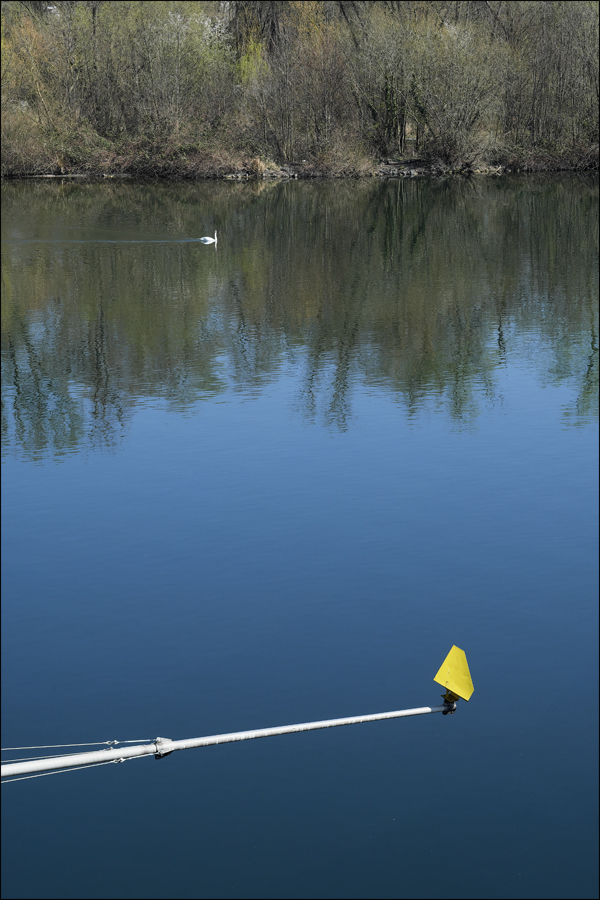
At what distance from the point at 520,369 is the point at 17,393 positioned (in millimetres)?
10011

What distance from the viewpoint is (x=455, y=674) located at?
28.6 ft

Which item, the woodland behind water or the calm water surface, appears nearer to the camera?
the calm water surface

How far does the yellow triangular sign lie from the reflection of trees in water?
9.16m

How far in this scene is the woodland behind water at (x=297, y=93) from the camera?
2427 inches

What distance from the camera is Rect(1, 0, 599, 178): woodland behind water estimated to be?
61656 mm

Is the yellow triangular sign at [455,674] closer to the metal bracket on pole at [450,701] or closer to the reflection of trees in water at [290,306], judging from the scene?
the metal bracket on pole at [450,701]

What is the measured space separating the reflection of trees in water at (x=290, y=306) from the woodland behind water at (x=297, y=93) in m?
15.9

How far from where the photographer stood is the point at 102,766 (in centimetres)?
849

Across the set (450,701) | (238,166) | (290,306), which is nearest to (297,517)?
(450,701)

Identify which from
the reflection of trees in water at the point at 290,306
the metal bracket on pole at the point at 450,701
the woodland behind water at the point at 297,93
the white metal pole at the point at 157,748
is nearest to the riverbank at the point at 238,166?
the woodland behind water at the point at 297,93

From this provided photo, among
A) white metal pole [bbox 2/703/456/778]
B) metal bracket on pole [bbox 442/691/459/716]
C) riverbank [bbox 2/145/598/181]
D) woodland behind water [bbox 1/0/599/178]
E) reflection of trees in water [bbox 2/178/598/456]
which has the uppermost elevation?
woodland behind water [bbox 1/0/599/178]

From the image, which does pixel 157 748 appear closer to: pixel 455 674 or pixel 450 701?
pixel 455 674

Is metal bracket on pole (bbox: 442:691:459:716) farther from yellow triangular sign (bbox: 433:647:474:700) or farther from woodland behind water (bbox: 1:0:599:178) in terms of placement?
woodland behind water (bbox: 1:0:599:178)

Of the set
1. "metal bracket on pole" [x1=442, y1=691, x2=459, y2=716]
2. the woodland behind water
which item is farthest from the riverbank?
"metal bracket on pole" [x1=442, y1=691, x2=459, y2=716]
